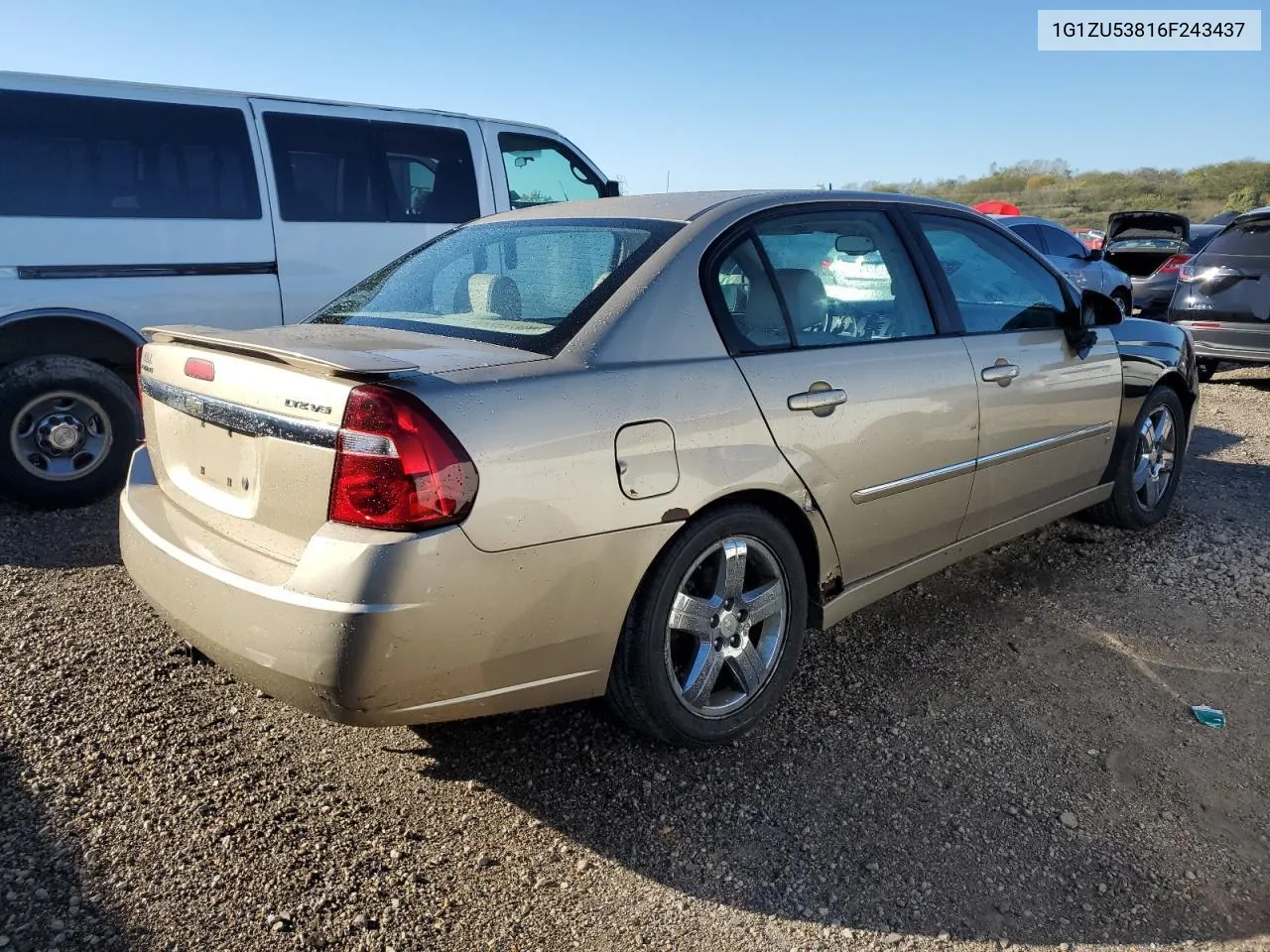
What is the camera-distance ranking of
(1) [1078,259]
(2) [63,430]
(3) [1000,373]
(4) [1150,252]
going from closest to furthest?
(3) [1000,373] < (2) [63,430] < (1) [1078,259] < (4) [1150,252]

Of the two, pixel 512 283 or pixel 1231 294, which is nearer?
pixel 512 283

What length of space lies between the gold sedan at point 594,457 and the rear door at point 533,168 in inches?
128

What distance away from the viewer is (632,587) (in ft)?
8.36

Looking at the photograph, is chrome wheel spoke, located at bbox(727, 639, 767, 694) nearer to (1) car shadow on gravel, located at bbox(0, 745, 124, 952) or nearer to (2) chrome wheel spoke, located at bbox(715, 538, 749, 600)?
(2) chrome wheel spoke, located at bbox(715, 538, 749, 600)

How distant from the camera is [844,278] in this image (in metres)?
3.40

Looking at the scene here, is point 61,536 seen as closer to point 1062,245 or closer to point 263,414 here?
point 263,414

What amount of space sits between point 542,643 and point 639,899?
64cm

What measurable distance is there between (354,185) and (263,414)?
3.99 metres

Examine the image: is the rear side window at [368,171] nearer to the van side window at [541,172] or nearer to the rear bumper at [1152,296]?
the van side window at [541,172]

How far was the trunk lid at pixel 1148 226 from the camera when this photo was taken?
13.4 metres

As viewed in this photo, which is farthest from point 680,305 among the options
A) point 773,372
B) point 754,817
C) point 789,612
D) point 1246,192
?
point 1246,192

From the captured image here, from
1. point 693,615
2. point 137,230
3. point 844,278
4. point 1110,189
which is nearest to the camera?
point 693,615

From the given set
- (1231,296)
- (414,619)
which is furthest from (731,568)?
(1231,296)

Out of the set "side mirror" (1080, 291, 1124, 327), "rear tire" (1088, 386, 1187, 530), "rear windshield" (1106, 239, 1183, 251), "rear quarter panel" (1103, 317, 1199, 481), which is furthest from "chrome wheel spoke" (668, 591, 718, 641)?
"rear windshield" (1106, 239, 1183, 251)
